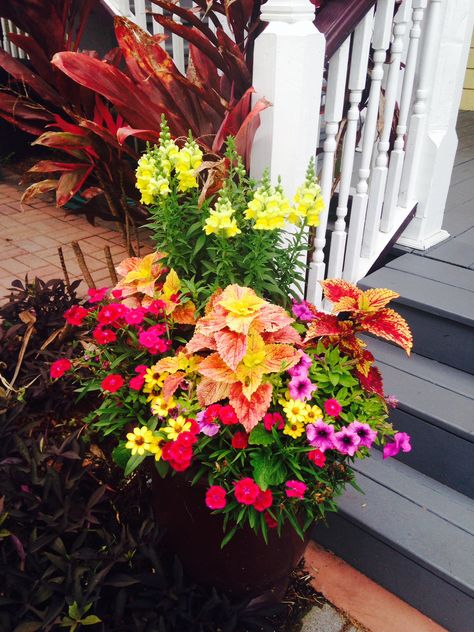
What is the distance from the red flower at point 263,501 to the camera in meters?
1.24

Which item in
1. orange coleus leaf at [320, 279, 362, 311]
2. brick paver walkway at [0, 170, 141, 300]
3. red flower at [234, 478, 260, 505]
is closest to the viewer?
red flower at [234, 478, 260, 505]

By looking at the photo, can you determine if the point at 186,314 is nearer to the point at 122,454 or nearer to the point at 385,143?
the point at 122,454

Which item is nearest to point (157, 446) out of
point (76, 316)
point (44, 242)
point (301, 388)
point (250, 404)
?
point (250, 404)

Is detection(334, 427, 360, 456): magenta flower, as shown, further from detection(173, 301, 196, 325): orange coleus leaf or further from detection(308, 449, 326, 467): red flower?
detection(173, 301, 196, 325): orange coleus leaf

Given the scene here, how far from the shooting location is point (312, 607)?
1.64 meters

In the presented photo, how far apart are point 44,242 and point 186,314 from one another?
2.51m

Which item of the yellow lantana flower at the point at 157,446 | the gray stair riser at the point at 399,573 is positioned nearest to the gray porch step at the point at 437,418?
the gray stair riser at the point at 399,573

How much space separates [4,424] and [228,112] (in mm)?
1150

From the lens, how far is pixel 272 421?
4.17 ft

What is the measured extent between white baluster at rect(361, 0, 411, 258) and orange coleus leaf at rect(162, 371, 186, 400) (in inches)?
46.0

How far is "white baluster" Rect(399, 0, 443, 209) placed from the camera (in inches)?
82.4

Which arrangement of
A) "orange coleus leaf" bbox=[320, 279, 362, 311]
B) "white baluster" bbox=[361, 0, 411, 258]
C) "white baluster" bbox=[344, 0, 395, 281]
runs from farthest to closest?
"white baluster" bbox=[361, 0, 411, 258], "white baluster" bbox=[344, 0, 395, 281], "orange coleus leaf" bbox=[320, 279, 362, 311]

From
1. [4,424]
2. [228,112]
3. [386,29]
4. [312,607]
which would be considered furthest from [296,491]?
[386,29]

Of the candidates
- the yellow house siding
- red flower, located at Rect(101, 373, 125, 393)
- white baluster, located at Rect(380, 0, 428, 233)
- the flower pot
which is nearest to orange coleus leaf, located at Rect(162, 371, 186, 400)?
red flower, located at Rect(101, 373, 125, 393)
